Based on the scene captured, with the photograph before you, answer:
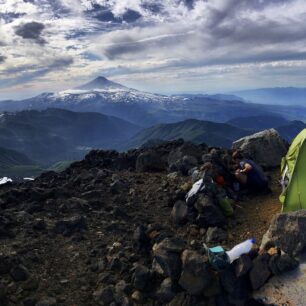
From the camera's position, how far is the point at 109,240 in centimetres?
1575

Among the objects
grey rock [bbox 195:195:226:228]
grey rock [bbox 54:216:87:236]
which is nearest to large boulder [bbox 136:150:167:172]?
grey rock [bbox 195:195:226:228]

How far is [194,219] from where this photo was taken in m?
16.7

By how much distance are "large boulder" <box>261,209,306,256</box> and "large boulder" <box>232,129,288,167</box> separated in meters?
11.4

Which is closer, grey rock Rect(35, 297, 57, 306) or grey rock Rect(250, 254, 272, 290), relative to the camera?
grey rock Rect(35, 297, 57, 306)

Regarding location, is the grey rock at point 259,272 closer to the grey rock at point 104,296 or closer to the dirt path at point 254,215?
the dirt path at point 254,215

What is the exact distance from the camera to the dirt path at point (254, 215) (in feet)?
51.1

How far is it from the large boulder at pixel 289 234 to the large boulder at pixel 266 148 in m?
11.4

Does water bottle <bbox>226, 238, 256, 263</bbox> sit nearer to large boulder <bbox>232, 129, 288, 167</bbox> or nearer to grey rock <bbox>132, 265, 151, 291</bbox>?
grey rock <bbox>132, 265, 151, 291</bbox>

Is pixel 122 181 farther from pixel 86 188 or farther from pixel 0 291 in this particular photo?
pixel 0 291

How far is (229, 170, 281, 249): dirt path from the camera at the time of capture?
15.6 metres

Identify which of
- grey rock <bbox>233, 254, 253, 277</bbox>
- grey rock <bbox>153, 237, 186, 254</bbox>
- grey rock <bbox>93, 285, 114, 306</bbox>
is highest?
grey rock <bbox>153, 237, 186, 254</bbox>

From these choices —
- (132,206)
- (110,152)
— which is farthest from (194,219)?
(110,152)

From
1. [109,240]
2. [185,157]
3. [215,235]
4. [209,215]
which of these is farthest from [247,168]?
[109,240]

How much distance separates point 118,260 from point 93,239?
7.57ft
